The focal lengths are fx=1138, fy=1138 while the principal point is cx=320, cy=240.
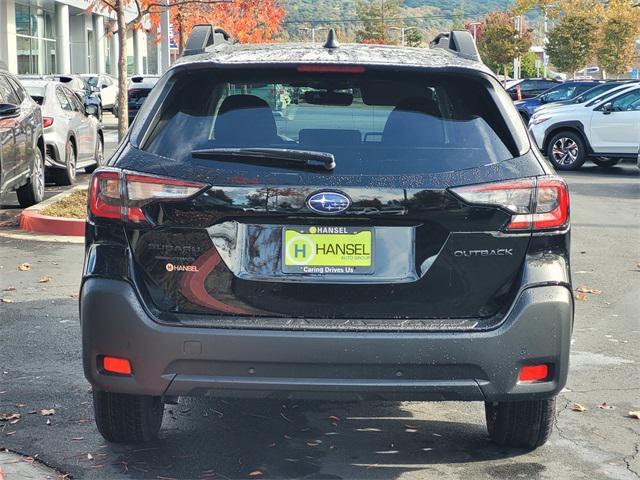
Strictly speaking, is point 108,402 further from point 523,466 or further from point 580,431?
point 580,431

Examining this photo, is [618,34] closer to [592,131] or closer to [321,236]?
[592,131]

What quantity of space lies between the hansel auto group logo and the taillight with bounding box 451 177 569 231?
3.32 ft

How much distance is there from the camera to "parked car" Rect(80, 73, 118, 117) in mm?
41156

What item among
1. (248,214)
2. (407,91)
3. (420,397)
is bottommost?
(420,397)

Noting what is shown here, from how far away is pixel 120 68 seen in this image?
639 inches

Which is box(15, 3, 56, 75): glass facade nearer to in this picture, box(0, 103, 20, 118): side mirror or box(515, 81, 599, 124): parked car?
box(515, 81, 599, 124): parked car

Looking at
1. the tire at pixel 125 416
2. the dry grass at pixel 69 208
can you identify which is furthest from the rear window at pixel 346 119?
the dry grass at pixel 69 208

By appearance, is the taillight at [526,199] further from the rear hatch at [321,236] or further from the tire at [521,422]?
the tire at [521,422]

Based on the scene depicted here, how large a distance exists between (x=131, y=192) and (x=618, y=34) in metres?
64.1

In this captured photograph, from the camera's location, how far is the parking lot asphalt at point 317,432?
483cm

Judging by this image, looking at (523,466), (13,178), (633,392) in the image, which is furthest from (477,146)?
(13,178)

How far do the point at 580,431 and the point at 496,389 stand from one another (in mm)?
1329

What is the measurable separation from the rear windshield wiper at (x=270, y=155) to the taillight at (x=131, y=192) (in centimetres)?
16

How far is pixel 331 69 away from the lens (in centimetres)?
453
